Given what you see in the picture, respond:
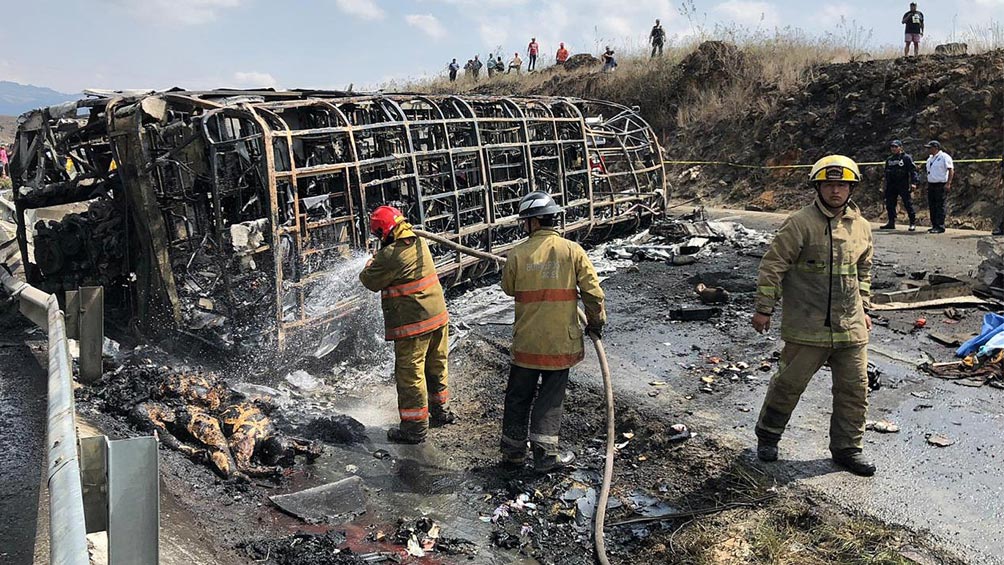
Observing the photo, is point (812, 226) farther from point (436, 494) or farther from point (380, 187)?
point (380, 187)

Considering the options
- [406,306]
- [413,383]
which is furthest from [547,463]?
[406,306]

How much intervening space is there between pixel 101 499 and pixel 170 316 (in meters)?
5.24

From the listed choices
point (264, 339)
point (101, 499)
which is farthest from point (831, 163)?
point (264, 339)

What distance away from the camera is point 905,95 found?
15.9 meters

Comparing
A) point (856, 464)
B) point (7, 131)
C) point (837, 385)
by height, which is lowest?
point (856, 464)

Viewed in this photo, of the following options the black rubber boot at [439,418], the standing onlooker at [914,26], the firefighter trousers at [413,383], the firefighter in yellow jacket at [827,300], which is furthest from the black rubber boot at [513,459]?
the standing onlooker at [914,26]

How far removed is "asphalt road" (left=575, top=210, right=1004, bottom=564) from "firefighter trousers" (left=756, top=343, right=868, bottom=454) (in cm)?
25

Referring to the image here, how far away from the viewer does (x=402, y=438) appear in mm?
5449

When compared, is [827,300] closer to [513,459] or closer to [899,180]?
[513,459]

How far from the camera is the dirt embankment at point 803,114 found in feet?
47.7

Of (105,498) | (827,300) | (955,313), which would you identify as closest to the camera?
(105,498)

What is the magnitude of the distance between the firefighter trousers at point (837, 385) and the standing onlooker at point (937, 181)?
9424 millimetres

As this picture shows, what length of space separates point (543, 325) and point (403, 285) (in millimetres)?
1256

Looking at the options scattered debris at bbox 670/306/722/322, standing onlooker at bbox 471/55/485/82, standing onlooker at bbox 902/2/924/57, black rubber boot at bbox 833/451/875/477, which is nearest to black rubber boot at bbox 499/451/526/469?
black rubber boot at bbox 833/451/875/477
